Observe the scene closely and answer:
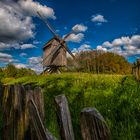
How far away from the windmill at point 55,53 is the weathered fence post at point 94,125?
121 feet

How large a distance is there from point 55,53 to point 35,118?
123 ft

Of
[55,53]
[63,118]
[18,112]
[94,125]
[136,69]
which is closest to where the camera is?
[94,125]

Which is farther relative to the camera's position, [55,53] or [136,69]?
[55,53]

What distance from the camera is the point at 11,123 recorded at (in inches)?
124

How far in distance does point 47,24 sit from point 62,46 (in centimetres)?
548

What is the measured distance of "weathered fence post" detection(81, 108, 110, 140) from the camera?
1.66 meters

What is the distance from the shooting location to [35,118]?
2273mm

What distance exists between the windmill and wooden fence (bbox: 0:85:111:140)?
35523 mm

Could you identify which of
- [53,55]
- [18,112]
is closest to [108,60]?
[53,55]

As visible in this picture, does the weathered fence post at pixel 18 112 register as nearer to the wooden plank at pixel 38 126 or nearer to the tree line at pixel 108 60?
the wooden plank at pixel 38 126

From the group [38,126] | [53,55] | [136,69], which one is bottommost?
[38,126]

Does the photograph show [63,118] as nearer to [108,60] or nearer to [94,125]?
[94,125]

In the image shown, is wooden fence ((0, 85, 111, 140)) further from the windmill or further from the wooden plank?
the windmill

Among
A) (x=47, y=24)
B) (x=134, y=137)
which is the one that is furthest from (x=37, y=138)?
(x=47, y=24)
